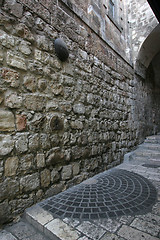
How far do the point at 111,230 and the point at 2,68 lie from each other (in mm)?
2114

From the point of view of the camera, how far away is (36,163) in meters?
1.98

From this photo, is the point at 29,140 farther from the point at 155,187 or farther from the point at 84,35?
the point at 84,35

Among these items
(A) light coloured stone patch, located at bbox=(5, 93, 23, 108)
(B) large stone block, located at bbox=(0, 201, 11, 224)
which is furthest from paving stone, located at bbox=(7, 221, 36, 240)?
(A) light coloured stone patch, located at bbox=(5, 93, 23, 108)

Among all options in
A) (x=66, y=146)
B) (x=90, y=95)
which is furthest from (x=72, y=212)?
(x=90, y=95)

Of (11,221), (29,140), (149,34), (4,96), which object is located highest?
(149,34)

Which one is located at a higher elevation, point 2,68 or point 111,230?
point 2,68

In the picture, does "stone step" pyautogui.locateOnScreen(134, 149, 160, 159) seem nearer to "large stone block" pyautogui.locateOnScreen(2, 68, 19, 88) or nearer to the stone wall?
the stone wall

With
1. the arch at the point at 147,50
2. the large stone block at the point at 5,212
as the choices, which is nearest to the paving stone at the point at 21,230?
the large stone block at the point at 5,212

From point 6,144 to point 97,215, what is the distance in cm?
135

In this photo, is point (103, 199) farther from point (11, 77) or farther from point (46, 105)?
point (11, 77)

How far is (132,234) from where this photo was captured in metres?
1.43

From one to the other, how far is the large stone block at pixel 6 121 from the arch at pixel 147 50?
5.06 metres

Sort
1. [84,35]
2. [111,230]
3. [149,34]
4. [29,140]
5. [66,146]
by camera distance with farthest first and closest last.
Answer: [149,34] → [84,35] → [66,146] → [29,140] → [111,230]

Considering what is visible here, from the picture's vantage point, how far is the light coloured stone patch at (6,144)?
1.66 meters
